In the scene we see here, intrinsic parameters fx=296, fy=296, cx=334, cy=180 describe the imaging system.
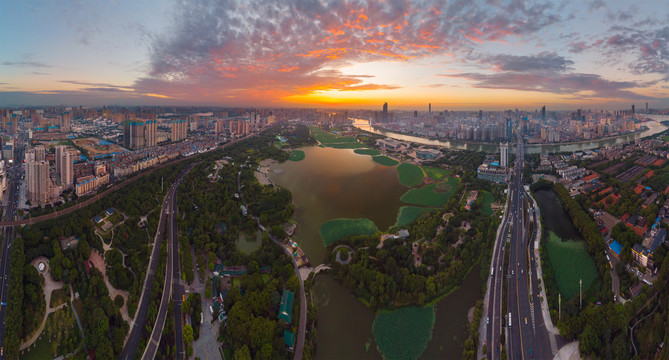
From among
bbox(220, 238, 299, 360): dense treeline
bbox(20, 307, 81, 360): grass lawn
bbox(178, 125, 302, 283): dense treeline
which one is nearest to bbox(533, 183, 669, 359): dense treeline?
bbox(220, 238, 299, 360): dense treeline

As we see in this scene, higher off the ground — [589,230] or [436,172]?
[436,172]

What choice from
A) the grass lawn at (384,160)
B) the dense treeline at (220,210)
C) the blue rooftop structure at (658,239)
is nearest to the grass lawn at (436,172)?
the grass lawn at (384,160)

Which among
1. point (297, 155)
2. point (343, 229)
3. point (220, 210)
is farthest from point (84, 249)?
point (297, 155)

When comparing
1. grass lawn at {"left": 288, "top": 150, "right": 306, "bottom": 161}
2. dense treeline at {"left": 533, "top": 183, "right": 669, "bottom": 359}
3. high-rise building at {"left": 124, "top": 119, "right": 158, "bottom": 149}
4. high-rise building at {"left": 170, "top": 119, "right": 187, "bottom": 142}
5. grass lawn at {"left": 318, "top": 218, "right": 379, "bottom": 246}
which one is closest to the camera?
dense treeline at {"left": 533, "top": 183, "right": 669, "bottom": 359}

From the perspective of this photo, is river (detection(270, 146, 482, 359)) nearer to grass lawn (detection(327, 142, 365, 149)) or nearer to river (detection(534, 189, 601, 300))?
river (detection(534, 189, 601, 300))

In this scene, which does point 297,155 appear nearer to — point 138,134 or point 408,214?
point 138,134

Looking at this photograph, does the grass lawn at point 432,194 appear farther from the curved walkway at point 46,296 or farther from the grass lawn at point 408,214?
the curved walkway at point 46,296
